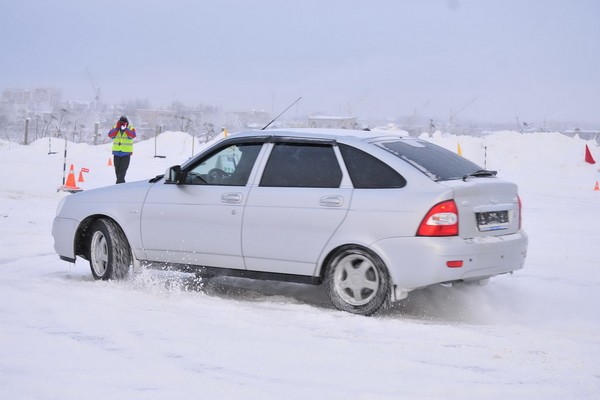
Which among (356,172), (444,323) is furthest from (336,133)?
(444,323)

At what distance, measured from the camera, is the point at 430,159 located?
664 centimetres

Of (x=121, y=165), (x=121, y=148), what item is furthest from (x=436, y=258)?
(x=121, y=165)

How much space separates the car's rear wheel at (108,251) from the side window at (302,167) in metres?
1.70

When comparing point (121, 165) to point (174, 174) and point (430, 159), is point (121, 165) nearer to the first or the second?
point (174, 174)

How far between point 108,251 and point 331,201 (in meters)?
2.52

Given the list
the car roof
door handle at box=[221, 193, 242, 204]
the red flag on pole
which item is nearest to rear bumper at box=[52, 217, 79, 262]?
door handle at box=[221, 193, 242, 204]

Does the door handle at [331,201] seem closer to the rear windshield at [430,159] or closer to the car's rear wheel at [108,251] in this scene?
the rear windshield at [430,159]

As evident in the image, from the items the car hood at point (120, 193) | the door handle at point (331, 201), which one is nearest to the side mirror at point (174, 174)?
the car hood at point (120, 193)

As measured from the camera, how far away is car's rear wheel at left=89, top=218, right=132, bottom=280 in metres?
7.76

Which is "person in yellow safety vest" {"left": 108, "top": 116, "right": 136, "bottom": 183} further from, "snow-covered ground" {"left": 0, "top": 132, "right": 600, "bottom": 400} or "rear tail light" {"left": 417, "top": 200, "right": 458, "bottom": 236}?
"rear tail light" {"left": 417, "top": 200, "right": 458, "bottom": 236}

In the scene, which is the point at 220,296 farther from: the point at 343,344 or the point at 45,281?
the point at 343,344

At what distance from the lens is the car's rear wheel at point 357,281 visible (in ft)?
20.6

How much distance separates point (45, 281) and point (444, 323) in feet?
12.7

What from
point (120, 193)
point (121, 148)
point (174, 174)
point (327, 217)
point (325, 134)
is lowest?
point (327, 217)
